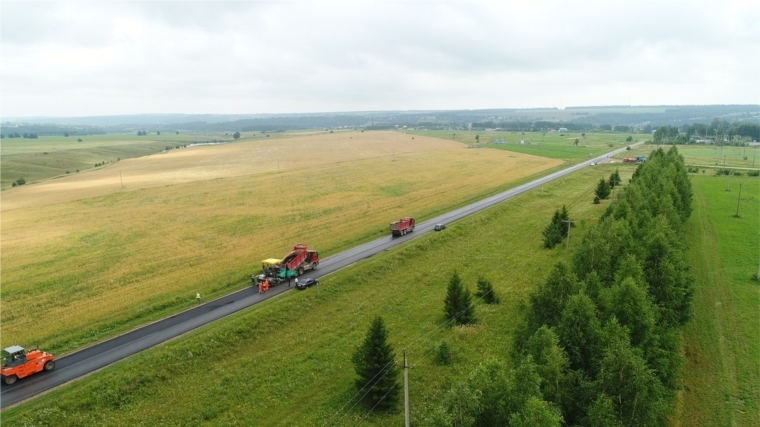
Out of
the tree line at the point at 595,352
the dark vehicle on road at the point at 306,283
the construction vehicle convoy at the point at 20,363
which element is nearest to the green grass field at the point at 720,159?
the tree line at the point at 595,352

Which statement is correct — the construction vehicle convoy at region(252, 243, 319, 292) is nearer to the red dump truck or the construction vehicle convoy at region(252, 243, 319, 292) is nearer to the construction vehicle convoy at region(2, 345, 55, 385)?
the red dump truck

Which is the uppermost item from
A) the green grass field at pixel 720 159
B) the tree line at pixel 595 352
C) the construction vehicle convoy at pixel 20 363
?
the tree line at pixel 595 352

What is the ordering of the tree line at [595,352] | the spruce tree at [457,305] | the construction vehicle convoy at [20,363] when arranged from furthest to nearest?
1. the spruce tree at [457,305]
2. the construction vehicle convoy at [20,363]
3. the tree line at [595,352]

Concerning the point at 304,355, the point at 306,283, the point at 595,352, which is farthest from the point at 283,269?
the point at 595,352

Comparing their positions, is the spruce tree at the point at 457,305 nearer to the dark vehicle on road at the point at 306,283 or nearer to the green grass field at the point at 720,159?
the dark vehicle on road at the point at 306,283

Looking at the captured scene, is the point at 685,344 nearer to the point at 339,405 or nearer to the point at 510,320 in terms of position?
the point at 510,320

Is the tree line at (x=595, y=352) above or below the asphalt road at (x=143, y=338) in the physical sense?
above
